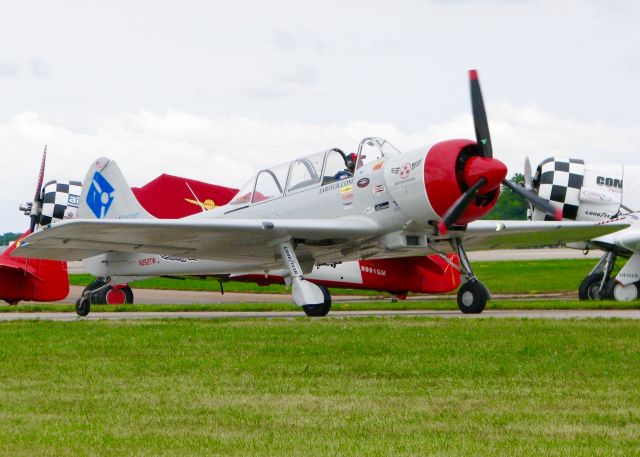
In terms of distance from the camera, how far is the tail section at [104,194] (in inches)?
751

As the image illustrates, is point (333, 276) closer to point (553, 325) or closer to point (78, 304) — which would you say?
point (78, 304)

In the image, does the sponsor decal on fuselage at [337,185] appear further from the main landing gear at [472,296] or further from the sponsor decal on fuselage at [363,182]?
the main landing gear at [472,296]

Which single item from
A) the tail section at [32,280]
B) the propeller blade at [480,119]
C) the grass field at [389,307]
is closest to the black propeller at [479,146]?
the propeller blade at [480,119]

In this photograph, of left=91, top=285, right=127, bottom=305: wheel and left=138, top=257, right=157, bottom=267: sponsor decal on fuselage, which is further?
left=91, top=285, right=127, bottom=305: wheel

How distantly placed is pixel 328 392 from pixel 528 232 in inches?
414

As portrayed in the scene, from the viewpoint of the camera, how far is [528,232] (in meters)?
16.8

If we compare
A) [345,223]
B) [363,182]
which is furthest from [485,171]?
[345,223]

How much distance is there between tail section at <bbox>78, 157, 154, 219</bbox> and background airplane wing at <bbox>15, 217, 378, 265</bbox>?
8.50 feet

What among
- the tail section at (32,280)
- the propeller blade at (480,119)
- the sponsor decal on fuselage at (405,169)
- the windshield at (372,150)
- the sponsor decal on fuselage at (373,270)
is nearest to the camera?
the propeller blade at (480,119)

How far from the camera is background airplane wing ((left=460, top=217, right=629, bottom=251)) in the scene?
53.5 ft

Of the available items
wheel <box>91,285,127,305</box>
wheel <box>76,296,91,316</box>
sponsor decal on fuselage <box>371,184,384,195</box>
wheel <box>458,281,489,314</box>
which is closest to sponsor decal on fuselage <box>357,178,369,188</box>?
sponsor decal on fuselage <box>371,184,384,195</box>

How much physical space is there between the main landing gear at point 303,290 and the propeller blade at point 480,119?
308 centimetres

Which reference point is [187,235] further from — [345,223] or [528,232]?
[528,232]

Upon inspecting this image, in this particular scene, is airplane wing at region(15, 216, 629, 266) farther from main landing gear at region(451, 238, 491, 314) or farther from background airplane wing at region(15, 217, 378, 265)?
main landing gear at region(451, 238, 491, 314)
